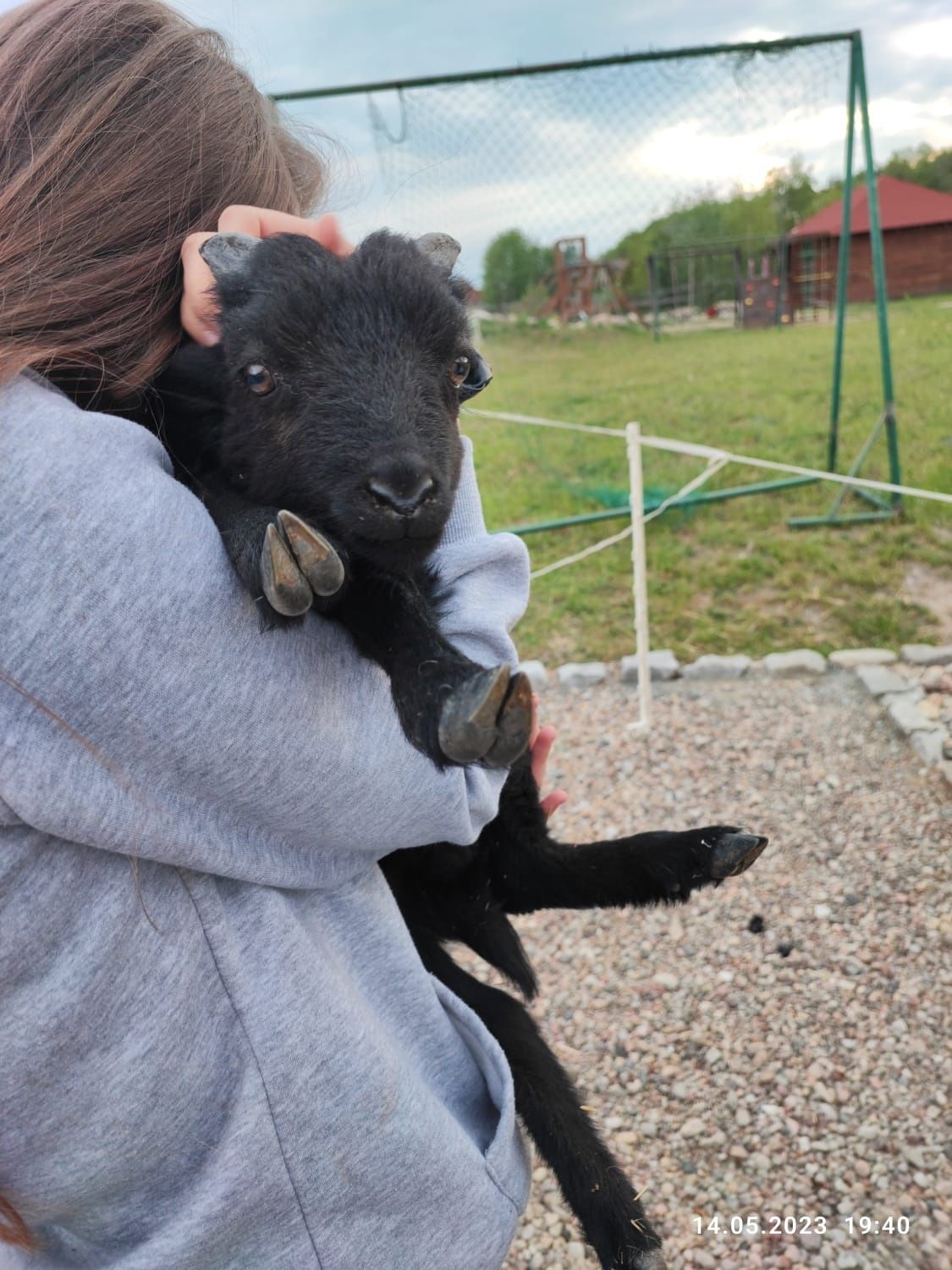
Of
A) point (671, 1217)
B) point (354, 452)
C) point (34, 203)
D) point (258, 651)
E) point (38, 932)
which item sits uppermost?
point (34, 203)

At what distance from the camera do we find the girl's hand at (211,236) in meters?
1.42

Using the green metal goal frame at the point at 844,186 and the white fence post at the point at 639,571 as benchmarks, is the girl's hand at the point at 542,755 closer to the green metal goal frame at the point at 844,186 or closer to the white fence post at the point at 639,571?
the white fence post at the point at 639,571

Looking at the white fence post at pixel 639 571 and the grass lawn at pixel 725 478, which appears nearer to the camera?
the white fence post at pixel 639 571

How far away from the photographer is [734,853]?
6.28 feet

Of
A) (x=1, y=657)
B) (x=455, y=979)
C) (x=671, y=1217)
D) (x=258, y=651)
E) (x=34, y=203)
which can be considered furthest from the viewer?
(x=671, y=1217)

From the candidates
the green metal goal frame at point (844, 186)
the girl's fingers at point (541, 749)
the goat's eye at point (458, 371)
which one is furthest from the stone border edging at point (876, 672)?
the goat's eye at point (458, 371)

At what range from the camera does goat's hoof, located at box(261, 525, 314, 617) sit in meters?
1.10

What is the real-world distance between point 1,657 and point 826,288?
29.1 ft

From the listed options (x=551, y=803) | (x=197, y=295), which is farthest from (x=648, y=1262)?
(x=197, y=295)

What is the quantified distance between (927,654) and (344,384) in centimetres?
464

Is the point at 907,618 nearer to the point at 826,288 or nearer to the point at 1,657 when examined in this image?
the point at 826,288

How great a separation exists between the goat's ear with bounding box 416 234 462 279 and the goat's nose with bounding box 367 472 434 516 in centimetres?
60

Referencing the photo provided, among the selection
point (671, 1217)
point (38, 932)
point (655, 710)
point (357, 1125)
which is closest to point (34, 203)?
point (38, 932)

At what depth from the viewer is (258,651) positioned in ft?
3.52
